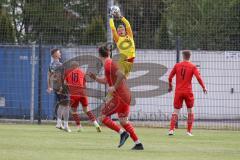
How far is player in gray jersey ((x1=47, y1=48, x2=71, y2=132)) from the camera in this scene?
22.1m

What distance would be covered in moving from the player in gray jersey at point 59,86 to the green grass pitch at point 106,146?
74 centimetres

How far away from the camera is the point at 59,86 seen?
22.7 metres

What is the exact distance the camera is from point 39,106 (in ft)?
87.9

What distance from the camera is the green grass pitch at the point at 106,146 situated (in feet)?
44.7

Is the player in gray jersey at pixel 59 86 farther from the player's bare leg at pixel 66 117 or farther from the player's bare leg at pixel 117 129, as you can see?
the player's bare leg at pixel 117 129

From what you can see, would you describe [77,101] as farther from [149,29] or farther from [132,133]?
[149,29]

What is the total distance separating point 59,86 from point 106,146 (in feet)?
22.4

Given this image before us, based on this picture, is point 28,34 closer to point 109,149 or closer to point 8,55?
point 8,55

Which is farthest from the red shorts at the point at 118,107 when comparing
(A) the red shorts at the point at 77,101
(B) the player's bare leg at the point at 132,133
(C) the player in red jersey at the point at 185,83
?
(A) the red shorts at the point at 77,101

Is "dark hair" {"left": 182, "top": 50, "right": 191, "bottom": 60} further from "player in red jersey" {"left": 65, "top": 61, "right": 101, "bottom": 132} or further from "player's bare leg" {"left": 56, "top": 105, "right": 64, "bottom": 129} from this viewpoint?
"player's bare leg" {"left": 56, "top": 105, "right": 64, "bottom": 129}

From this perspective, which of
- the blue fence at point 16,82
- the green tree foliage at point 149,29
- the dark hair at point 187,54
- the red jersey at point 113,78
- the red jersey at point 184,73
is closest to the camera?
the red jersey at point 113,78

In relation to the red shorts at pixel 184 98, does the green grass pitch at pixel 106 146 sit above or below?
below

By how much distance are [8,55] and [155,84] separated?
203 inches

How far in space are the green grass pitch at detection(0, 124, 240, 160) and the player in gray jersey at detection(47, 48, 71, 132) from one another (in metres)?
0.74
